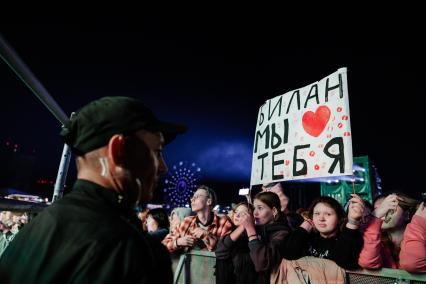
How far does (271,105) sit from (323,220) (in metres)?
2.50

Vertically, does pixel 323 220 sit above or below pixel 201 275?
above

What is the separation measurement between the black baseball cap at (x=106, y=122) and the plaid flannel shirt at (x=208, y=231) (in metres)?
3.18

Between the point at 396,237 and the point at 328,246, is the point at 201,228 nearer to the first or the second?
the point at 328,246

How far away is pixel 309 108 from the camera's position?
4.53 m

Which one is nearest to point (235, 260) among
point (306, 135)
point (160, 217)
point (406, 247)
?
point (406, 247)

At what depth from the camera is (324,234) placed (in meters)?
3.35

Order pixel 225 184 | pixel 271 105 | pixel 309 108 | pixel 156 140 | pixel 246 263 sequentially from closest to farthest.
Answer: pixel 156 140 → pixel 246 263 → pixel 309 108 → pixel 271 105 → pixel 225 184

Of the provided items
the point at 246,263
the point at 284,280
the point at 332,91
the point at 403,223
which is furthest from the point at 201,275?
the point at 332,91

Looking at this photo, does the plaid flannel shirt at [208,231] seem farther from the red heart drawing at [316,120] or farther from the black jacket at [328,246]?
the red heart drawing at [316,120]

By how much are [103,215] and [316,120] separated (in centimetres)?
384

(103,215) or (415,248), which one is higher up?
(103,215)

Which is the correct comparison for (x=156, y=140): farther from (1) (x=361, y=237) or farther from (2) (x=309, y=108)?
(2) (x=309, y=108)

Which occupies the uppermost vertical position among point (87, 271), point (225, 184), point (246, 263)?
point (225, 184)

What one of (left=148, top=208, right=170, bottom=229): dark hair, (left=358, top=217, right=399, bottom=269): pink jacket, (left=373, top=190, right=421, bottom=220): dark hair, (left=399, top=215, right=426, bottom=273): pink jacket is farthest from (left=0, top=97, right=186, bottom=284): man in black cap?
(left=148, top=208, right=170, bottom=229): dark hair
